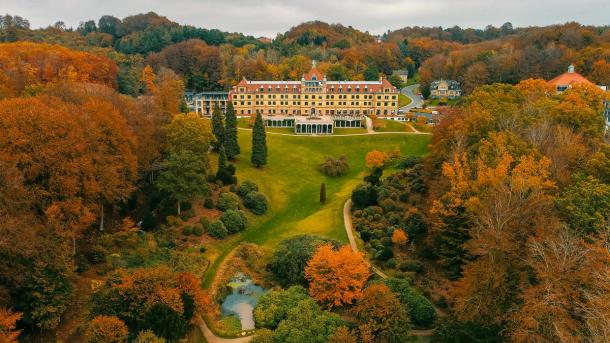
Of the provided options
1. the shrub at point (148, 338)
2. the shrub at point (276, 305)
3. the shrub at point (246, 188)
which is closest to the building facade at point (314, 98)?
the shrub at point (246, 188)

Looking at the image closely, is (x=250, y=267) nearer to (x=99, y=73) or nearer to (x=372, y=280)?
(x=372, y=280)

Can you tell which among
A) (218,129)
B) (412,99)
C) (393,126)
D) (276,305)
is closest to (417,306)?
(276,305)

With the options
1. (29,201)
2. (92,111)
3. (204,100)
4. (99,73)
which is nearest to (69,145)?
(29,201)

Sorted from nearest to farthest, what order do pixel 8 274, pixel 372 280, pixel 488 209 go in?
pixel 8 274 → pixel 488 209 → pixel 372 280

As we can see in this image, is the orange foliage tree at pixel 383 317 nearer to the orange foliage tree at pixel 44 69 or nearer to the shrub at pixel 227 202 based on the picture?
the shrub at pixel 227 202

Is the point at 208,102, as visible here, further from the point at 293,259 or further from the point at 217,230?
the point at 293,259

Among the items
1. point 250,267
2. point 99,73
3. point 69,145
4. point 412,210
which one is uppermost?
point 99,73

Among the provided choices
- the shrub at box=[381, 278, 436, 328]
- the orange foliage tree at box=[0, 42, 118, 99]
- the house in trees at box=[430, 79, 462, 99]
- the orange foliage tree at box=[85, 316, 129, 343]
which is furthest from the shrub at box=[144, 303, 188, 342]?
the house in trees at box=[430, 79, 462, 99]
